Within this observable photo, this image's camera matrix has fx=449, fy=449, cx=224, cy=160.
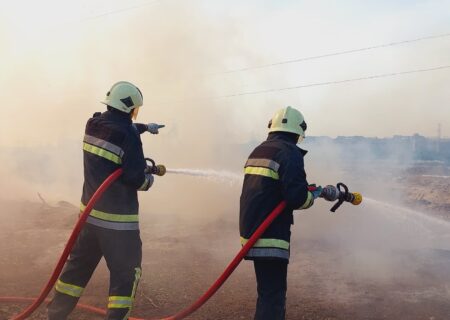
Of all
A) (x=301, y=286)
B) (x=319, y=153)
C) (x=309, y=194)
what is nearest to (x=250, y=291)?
(x=301, y=286)

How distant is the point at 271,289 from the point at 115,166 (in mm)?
1433

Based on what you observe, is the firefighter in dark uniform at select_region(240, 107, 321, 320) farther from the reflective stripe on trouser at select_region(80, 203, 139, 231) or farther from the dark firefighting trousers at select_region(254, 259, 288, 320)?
the reflective stripe on trouser at select_region(80, 203, 139, 231)

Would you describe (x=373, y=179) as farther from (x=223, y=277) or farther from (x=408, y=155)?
(x=223, y=277)

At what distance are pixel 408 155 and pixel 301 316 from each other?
21.7 metres

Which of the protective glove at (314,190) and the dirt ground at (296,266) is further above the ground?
the protective glove at (314,190)

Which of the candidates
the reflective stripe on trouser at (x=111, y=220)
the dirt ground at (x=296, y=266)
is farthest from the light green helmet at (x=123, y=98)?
→ the dirt ground at (x=296, y=266)

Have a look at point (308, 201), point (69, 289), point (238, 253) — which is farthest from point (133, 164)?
point (308, 201)

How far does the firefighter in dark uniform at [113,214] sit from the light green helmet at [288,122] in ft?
3.37

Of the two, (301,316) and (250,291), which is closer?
(301,316)

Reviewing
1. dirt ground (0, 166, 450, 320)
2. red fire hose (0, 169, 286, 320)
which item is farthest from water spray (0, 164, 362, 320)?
dirt ground (0, 166, 450, 320)

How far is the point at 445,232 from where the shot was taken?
857cm

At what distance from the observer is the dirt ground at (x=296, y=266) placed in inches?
171

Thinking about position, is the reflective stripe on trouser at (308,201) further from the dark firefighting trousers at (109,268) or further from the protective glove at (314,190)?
the dark firefighting trousers at (109,268)

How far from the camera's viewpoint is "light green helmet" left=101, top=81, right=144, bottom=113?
3.41 m
